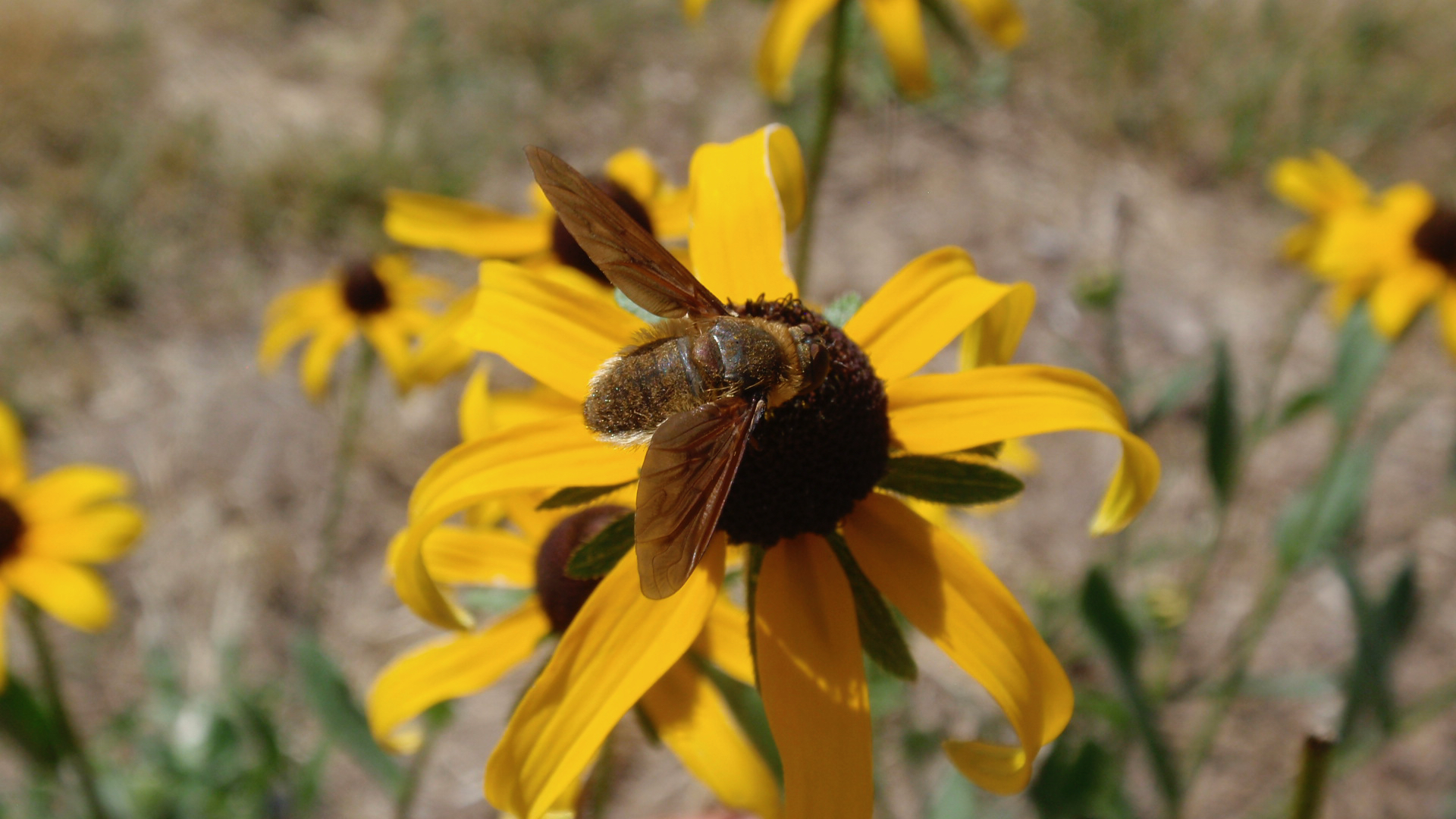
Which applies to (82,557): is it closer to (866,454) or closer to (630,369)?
(630,369)

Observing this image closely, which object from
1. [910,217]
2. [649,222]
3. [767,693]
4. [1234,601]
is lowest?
[1234,601]

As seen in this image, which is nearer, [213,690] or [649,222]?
[649,222]

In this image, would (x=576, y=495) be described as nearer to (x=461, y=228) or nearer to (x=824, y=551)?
(x=824, y=551)

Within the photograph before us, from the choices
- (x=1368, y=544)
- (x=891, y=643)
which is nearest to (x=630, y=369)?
(x=891, y=643)

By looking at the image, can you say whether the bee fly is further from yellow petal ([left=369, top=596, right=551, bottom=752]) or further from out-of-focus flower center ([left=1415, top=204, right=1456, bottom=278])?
out-of-focus flower center ([left=1415, top=204, right=1456, bottom=278])

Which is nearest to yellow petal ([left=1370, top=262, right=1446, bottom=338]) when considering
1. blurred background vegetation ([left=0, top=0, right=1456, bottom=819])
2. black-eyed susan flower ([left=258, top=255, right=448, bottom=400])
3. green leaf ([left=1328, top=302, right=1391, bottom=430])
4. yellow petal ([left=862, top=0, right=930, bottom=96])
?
green leaf ([left=1328, top=302, right=1391, bottom=430])

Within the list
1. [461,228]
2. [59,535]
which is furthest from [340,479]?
[461,228]
